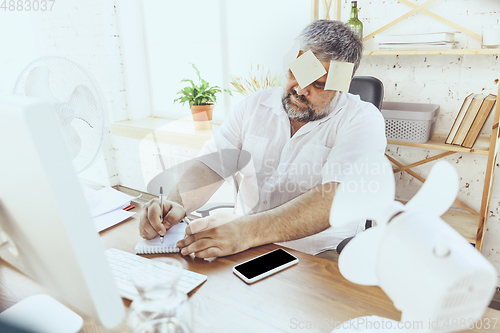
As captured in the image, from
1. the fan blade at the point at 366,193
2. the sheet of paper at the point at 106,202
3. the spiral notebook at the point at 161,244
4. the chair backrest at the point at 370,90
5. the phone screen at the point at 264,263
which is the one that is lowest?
the phone screen at the point at 264,263

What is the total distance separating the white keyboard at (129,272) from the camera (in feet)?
2.32

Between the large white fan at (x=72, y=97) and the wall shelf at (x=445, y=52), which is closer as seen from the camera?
the large white fan at (x=72, y=97)

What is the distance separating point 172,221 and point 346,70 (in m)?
0.67

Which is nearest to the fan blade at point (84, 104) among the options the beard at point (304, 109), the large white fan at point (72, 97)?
the large white fan at point (72, 97)

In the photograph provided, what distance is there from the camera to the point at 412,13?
1649 mm

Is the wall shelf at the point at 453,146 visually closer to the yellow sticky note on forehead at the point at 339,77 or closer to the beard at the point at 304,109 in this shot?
the beard at the point at 304,109

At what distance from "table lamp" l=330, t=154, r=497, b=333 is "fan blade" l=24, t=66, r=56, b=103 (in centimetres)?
96

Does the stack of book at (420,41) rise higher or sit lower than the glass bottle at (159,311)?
higher

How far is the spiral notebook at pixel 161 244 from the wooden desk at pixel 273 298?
0.25ft

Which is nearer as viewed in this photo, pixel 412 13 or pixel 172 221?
pixel 172 221

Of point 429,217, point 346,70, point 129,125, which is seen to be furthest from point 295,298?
point 129,125

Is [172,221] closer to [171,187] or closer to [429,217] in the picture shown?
[171,187]

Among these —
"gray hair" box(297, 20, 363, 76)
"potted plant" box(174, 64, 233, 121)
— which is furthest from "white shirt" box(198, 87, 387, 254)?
"potted plant" box(174, 64, 233, 121)

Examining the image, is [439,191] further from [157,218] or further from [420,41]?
[420,41]
